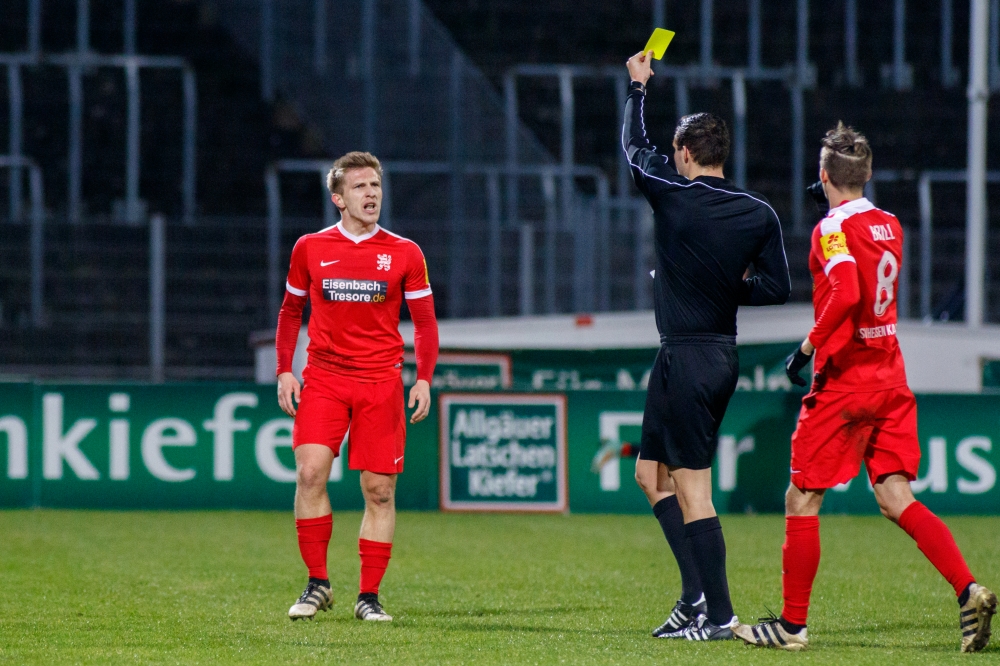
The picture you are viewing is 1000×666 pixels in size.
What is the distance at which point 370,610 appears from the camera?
6297 mm

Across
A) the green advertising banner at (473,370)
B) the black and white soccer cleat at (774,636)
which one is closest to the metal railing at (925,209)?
the green advertising banner at (473,370)

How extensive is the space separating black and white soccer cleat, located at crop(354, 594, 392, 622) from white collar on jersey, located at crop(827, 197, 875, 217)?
2520 mm

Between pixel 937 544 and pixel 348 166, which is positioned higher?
pixel 348 166

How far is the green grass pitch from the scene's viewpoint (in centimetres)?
552

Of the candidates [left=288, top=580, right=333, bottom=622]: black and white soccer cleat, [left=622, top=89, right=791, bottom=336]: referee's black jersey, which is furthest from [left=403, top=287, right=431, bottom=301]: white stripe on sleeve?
[left=288, top=580, right=333, bottom=622]: black and white soccer cleat

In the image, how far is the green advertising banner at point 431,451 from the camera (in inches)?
467

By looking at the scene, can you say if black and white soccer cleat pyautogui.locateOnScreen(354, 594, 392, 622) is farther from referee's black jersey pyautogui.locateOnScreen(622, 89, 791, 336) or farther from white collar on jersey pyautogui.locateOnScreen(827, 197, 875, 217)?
white collar on jersey pyautogui.locateOnScreen(827, 197, 875, 217)

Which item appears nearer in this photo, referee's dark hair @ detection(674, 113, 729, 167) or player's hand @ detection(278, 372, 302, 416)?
referee's dark hair @ detection(674, 113, 729, 167)

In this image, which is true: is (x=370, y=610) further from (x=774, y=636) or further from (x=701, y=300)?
(x=701, y=300)

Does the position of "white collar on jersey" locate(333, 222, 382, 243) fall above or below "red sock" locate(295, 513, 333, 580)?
above

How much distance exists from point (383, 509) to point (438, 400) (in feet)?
18.5

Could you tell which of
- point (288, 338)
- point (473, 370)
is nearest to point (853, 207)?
point (288, 338)

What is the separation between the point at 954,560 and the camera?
5574mm

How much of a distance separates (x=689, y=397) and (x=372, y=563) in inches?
63.1
